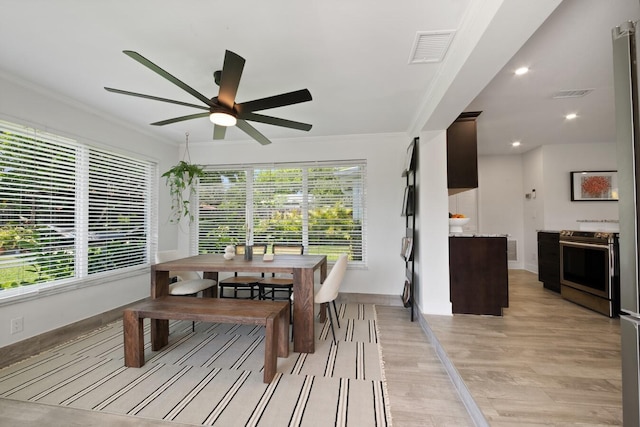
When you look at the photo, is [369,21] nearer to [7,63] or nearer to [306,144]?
[306,144]

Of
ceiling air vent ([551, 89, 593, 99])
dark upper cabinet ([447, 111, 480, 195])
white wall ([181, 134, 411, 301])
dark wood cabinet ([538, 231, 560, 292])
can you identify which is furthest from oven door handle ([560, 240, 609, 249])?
white wall ([181, 134, 411, 301])

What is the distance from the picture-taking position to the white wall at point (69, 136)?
101 inches

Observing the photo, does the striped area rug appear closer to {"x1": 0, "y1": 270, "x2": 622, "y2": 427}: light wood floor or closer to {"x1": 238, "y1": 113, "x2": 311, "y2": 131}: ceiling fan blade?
{"x1": 0, "y1": 270, "x2": 622, "y2": 427}: light wood floor

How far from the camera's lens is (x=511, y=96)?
121 inches

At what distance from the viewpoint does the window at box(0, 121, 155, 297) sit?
257 centimetres

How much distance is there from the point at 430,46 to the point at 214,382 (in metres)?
3.07

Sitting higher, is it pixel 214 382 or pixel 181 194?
pixel 181 194

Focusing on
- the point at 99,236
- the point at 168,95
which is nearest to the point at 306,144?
the point at 168,95

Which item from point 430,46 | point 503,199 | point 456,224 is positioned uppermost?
point 430,46

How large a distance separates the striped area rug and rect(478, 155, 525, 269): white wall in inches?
180

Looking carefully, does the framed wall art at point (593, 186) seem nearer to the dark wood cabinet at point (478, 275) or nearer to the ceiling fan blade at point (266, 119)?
the dark wood cabinet at point (478, 275)

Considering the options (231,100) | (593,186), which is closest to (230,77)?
(231,100)

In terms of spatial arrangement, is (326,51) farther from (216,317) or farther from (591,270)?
(591,270)

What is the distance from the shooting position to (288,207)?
4.54 metres
